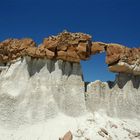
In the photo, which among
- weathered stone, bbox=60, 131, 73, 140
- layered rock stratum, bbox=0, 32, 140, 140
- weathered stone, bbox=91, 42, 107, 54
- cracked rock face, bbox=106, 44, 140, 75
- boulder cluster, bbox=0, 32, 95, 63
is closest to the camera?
weathered stone, bbox=60, 131, 73, 140

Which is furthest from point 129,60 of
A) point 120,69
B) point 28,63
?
point 28,63

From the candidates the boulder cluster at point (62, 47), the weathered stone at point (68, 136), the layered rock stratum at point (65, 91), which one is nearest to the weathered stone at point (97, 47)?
the layered rock stratum at point (65, 91)

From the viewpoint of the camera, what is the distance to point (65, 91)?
23250 millimetres

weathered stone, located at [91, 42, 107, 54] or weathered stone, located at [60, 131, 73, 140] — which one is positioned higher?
weathered stone, located at [91, 42, 107, 54]

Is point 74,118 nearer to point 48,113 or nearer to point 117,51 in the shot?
point 48,113

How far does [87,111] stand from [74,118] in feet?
4.45

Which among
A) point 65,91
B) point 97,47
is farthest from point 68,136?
point 97,47

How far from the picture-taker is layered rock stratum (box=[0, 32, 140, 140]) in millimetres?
21641

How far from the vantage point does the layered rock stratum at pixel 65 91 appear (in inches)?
852

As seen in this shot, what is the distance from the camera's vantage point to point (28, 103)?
22453mm

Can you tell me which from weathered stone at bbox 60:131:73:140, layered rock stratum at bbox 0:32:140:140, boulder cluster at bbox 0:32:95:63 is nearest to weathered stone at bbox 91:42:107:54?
layered rock stratum at bbox 0:32:140:140

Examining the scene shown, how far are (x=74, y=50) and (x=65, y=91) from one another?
3.13 metres

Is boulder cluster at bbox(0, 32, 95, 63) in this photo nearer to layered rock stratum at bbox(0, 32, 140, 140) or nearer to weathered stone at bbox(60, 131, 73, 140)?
layered rock stratum at bbox(0, 32, 140, 140)

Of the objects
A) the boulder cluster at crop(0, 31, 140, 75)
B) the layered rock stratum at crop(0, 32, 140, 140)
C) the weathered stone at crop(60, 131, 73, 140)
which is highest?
the boulder cluster at crop(0, 31, 140, 75)
